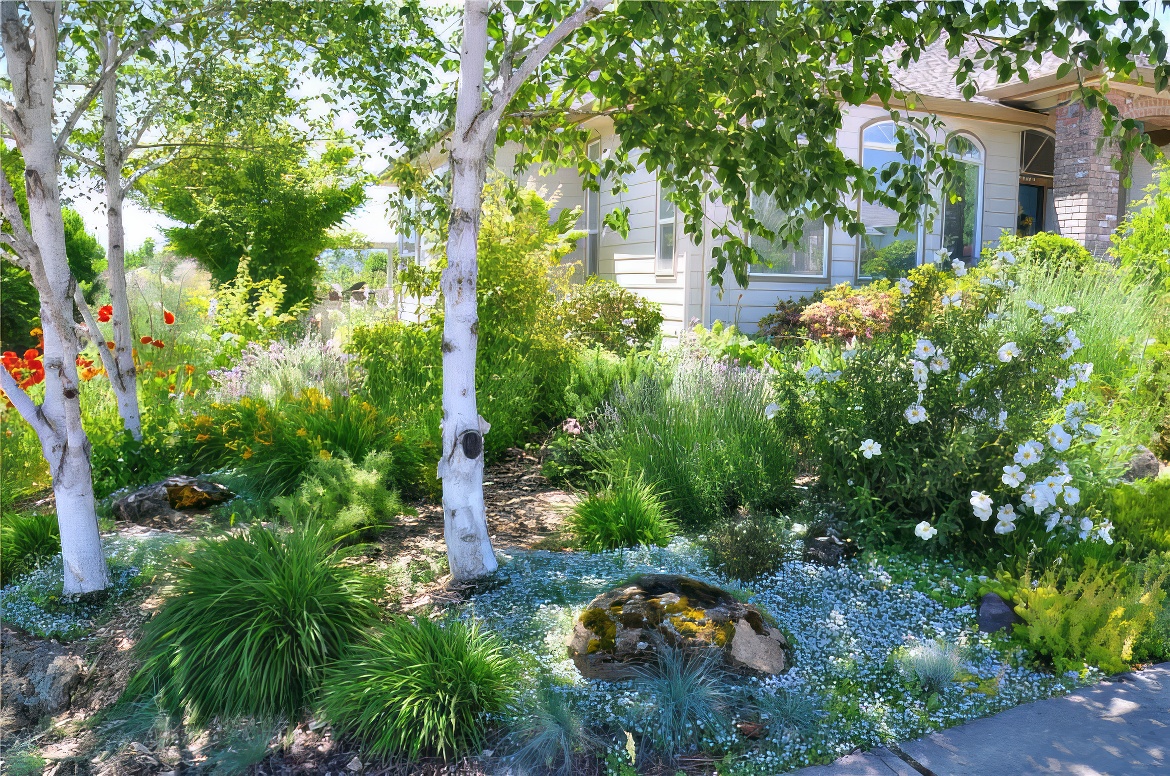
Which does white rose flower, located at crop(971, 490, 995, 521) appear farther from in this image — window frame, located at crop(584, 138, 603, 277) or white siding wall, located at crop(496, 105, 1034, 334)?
window frame, located at crop(584, 138, 603, 277)

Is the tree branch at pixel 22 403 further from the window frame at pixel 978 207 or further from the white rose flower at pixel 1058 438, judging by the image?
the window frame at pixel 978 207

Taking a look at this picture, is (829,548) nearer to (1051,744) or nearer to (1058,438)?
(1058,438)

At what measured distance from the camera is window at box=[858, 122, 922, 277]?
11.2m

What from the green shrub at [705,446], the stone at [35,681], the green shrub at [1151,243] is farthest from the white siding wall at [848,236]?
the stone at [35,681]

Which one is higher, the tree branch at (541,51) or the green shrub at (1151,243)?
the tree branch at (541,51)

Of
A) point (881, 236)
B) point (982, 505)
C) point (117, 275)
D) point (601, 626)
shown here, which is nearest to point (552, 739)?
point (601, 626)

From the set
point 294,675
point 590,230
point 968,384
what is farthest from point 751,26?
point 590,230

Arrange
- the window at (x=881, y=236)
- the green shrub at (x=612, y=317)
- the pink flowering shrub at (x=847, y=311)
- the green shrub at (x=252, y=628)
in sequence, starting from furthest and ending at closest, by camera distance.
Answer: the window at (x=881, y=236)
the green shrub at (x=612, y=317)
the pink flowering shrub at (x=847, y=311)
the green shrub at (x=252, y=628)

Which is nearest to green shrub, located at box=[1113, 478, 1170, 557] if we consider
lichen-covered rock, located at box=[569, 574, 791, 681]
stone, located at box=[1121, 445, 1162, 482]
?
stone, located at box=[1121, 445, 1162, 482]

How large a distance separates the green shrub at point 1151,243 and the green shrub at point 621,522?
632cm

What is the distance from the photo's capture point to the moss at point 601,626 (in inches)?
127

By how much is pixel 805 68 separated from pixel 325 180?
13964mm

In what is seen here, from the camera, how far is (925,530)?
4031 millimetres

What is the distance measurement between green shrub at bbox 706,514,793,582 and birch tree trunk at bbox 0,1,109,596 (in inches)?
122
